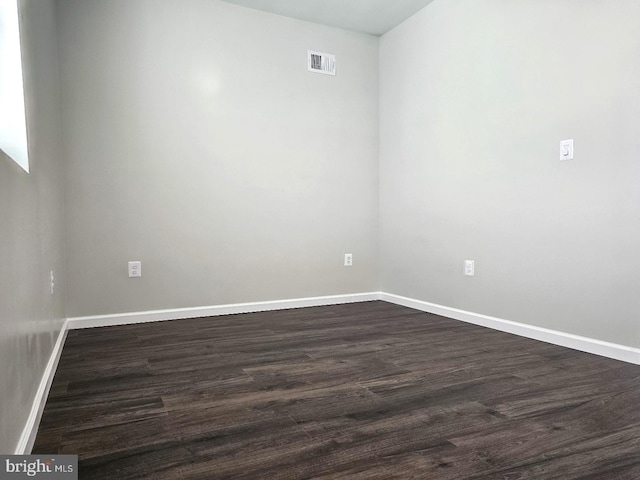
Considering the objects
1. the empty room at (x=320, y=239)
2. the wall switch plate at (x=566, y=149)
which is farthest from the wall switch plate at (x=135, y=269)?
the wall switch plate at (x=566, y=149)

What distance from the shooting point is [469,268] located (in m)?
3.20

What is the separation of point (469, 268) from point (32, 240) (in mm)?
2595

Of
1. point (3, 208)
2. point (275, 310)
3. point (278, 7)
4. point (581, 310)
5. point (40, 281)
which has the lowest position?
point (275, 310)

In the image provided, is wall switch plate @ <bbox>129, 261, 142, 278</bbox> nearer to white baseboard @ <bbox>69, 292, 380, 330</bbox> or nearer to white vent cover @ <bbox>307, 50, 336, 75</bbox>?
white baseboard @ <bbox>69, 292, 380, 330</bbox>

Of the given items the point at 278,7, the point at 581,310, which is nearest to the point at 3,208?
the point at 581,310

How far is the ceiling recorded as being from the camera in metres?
3.46

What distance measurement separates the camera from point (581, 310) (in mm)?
2471

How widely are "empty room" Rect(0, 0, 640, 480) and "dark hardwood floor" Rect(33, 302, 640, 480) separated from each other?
0.01 m

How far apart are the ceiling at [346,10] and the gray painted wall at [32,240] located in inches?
60.5

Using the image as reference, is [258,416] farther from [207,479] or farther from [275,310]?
[275,310]

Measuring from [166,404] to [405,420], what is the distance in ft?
2.89

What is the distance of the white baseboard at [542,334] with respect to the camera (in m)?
2.27

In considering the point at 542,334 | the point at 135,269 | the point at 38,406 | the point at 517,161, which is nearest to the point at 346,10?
the point at 517,161

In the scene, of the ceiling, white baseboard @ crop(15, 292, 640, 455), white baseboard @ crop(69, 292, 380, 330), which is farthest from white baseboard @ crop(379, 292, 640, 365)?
the ceiling
